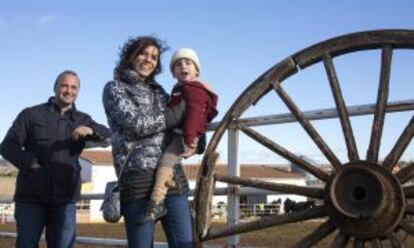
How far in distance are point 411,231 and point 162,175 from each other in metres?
1.39

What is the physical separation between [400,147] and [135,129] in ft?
4.92

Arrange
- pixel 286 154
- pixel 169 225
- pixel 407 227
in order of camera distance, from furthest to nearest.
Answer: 1. pixel 286 154
2. pixel 169 225
3. pixel 407 227

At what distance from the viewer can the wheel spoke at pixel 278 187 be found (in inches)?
159

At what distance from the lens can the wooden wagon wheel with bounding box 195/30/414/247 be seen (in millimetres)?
3689

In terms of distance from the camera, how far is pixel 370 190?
3.71 metres

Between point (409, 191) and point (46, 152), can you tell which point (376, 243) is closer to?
point (409, 191)

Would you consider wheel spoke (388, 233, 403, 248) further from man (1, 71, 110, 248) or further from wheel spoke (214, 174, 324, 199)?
man (1, 71, 110, 248)

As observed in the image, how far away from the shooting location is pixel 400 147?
3.88 m

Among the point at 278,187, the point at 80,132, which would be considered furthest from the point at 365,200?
the point at 80,132

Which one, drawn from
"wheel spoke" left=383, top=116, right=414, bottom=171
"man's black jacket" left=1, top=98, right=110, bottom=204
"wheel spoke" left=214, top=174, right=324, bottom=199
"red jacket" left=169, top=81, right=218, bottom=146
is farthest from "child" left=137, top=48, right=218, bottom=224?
"man's black jacket" left=1, top=98, right=110, bottom=204

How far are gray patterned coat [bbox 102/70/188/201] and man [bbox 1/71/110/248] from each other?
0.99 meters

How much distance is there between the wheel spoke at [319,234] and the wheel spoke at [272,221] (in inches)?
2.7

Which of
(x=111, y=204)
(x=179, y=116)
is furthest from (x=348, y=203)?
(x=111, y=204)

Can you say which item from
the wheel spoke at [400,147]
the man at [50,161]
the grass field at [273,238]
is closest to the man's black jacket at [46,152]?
the man at [50,161]
